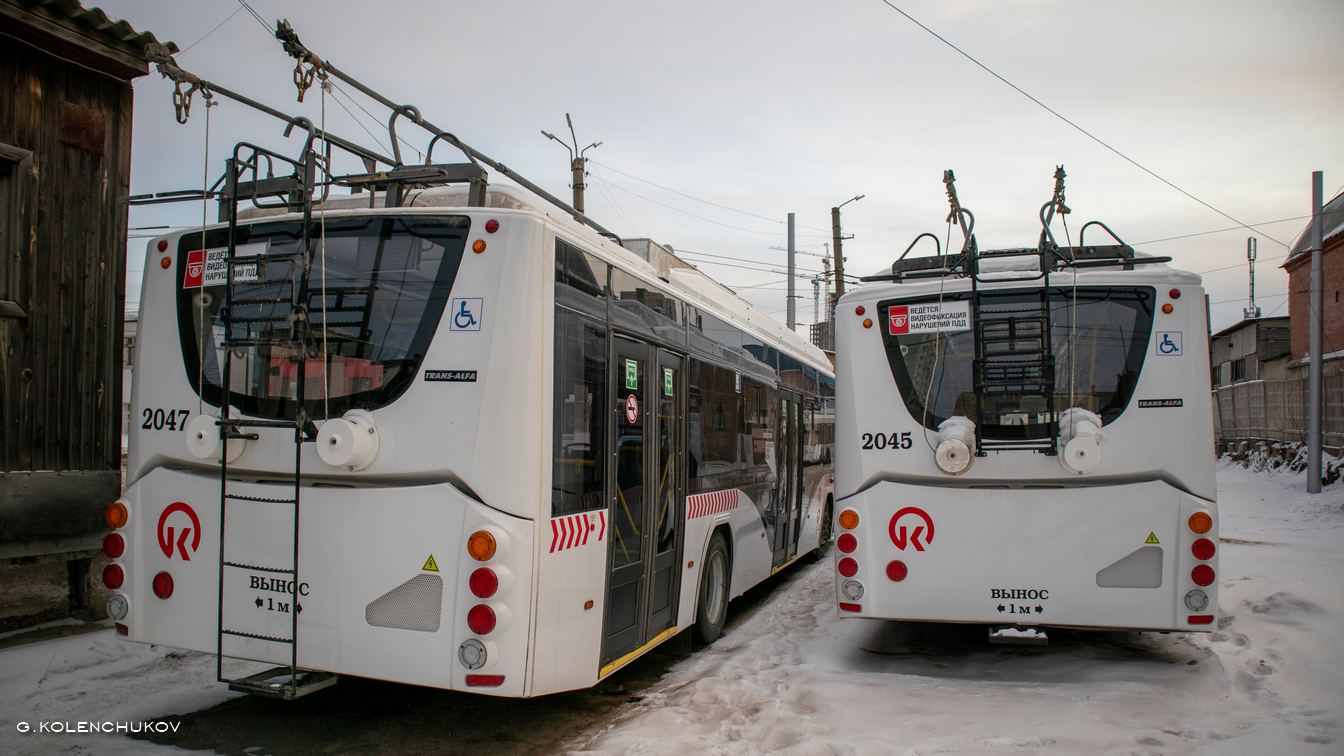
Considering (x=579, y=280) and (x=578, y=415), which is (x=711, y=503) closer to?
(x=578, y=415)

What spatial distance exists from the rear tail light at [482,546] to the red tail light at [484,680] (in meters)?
0.59

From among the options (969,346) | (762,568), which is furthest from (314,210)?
(762,568)

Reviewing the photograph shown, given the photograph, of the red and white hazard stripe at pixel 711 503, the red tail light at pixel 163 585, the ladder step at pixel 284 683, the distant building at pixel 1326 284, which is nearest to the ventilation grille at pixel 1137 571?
the red and white hazard stripe at pixel 711 503

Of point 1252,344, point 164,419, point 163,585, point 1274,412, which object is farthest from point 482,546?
point 1252,344

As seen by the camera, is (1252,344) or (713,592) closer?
(713,592)

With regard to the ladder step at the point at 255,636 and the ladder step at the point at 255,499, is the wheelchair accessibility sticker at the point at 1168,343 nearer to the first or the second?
the ladder step at the point at 255,499

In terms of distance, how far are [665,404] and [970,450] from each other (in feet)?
7.15

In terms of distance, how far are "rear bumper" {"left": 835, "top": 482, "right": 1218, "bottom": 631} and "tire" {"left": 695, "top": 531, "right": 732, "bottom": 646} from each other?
128 cm

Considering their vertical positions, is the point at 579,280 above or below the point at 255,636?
above

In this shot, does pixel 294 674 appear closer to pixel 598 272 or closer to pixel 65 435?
pixel 598 272

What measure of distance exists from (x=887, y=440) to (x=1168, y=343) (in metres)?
2.00

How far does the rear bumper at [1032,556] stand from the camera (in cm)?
587

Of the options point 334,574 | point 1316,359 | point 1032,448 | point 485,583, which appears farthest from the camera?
point 1316,359

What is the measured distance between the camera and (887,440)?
6422 millimetres
